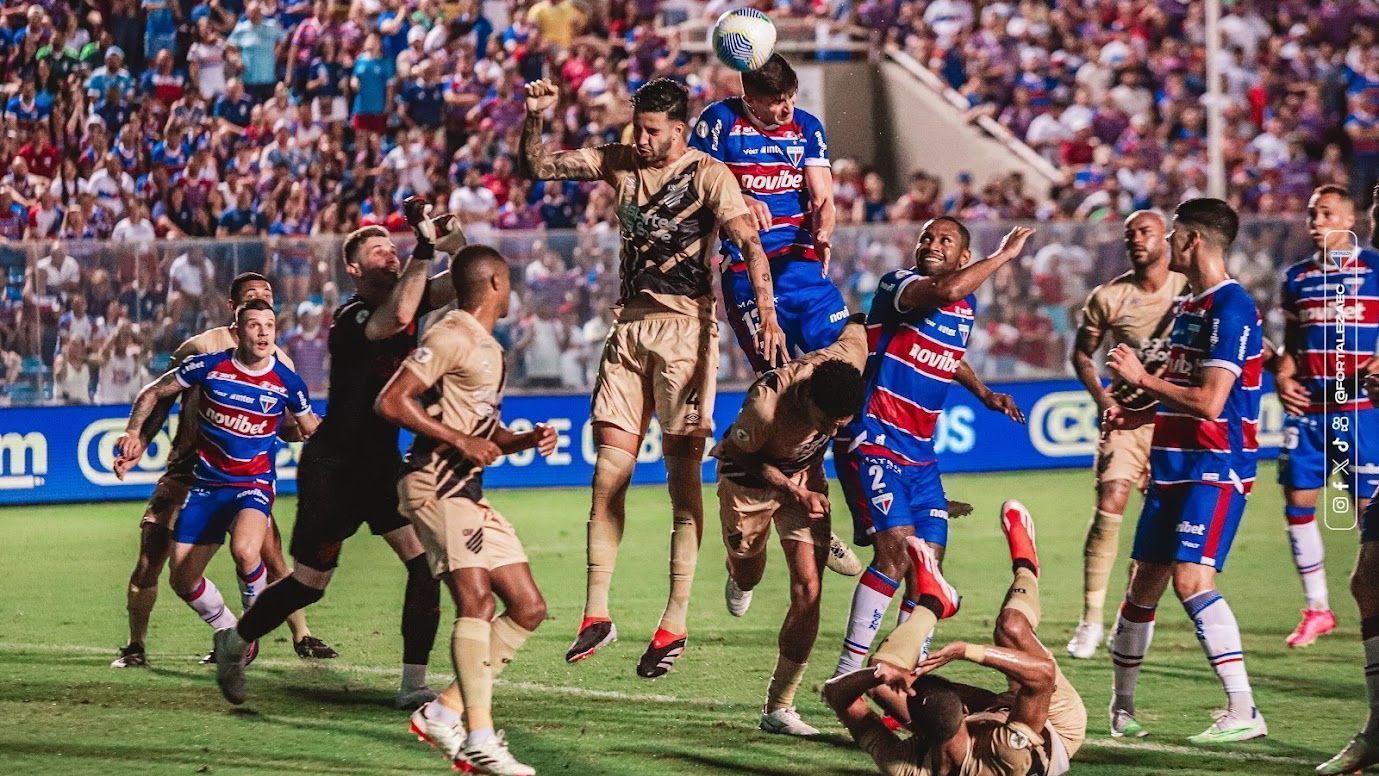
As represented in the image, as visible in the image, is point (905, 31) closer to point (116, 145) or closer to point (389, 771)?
point (116, 145)

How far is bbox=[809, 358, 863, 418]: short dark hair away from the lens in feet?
25.4

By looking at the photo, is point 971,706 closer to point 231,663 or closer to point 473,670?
point 473,670

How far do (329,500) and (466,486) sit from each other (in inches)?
52.5

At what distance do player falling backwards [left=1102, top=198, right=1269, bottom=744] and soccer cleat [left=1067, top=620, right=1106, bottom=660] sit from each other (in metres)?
2.02

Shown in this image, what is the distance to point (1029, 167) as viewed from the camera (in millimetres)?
24594

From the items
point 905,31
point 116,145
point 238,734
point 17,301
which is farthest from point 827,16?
point 238,734

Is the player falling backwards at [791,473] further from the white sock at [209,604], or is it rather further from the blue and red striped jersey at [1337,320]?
the blue and red striped jersey at [1337,320]

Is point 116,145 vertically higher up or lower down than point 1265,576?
higher up

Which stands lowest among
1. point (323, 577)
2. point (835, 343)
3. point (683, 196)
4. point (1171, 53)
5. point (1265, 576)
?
point (1265, 576)

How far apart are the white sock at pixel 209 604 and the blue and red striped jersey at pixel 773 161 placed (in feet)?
10.7

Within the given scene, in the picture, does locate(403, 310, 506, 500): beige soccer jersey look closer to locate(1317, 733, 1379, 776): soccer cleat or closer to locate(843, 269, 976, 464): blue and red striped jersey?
locate(843, 269, 976, 464): blue and red striped jersey

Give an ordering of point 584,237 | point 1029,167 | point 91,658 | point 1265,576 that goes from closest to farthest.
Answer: point 91,658, point 1265,576, point 584,237, point 1029,167

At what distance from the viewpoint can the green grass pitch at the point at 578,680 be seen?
7684 millimetres

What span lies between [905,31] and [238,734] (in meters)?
20.0
